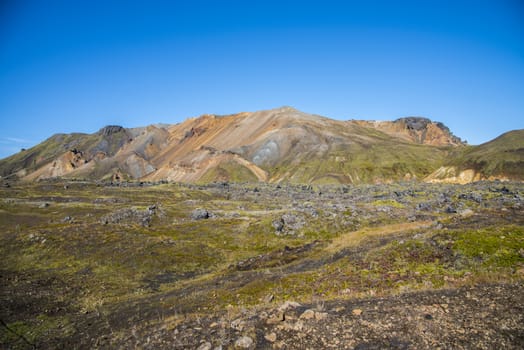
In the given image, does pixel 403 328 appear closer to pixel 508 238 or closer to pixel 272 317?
pixel 272 317

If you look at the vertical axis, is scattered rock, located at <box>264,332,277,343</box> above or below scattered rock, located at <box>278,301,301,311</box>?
below

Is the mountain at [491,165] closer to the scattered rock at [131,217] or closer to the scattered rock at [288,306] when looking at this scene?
the scattered rock at [131,217]

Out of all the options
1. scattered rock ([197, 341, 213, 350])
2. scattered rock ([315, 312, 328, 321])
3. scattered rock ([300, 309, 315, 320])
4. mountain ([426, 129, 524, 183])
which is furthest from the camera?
mountain ([426, 129, 524, 183])

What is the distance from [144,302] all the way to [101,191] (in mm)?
134714

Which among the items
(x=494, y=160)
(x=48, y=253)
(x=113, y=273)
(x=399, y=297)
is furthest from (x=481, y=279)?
(x=494, y=160)

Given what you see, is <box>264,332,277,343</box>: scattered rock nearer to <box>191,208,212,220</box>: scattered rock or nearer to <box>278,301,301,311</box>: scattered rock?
<box>278,301,301,311</box>: scattered rock

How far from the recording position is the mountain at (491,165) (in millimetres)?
154750

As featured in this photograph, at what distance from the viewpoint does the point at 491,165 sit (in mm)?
163375

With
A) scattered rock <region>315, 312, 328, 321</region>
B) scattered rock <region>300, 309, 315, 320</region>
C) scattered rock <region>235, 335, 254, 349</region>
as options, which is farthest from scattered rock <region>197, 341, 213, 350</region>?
scattered rock <region>315, 312, 328, 321</region>

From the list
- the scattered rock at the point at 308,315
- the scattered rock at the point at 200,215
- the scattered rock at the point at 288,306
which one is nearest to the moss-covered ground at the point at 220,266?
the scattered rock at the point at 288,306

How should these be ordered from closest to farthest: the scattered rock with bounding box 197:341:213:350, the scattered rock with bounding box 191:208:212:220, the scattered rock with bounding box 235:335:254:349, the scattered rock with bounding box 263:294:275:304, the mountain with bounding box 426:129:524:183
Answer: the scattered rock with bounding box 235:335:254:349 < the scattered rock with bounding box 197:341:213:350 < the scattered rock with bounding box 263:294:275:304 < the scattered rock with bounding box 191:208:212:220 < the mountain with bounding box 426:129:524:183

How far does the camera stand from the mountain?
15475 cm

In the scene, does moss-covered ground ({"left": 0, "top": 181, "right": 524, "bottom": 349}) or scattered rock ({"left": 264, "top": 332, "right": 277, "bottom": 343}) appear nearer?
scattered rock ({"left": 264, "top": 332, "right": 277, "bottom": 343})

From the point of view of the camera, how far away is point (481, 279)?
17.8m
